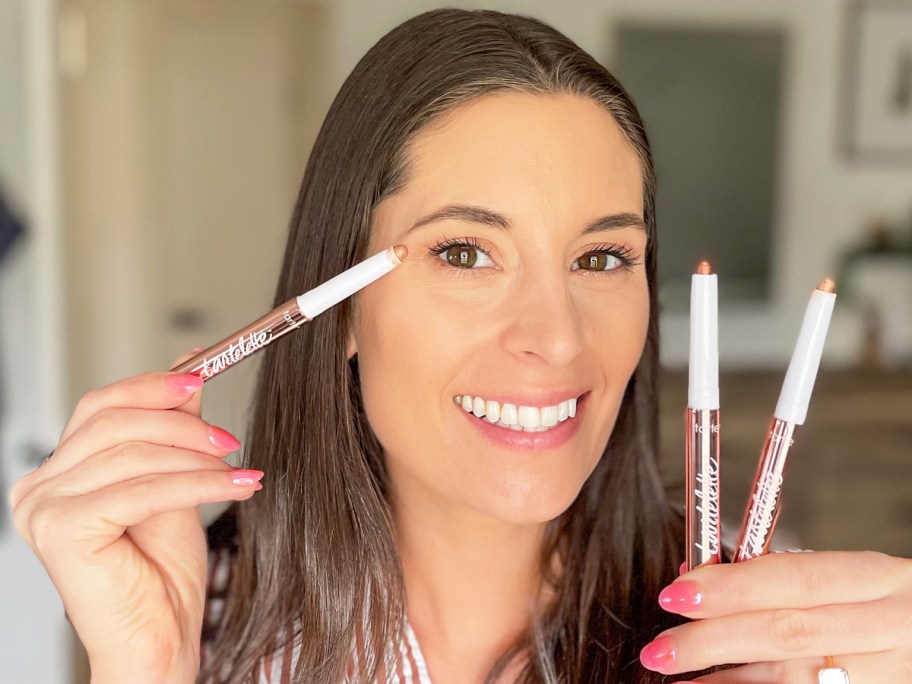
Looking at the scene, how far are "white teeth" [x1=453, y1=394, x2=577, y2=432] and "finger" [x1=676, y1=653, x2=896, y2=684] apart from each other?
224 millimetres

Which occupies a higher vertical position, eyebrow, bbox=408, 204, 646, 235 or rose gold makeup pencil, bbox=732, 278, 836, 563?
eyebrow, bbox=408, 204, 646, 235

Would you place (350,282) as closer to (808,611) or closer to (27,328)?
(808,611)

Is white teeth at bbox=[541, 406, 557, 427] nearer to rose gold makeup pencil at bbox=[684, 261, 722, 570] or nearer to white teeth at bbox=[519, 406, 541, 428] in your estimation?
white teeth at bbox=[519, 406, 541, 428]

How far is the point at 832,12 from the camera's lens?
2689 millimetres

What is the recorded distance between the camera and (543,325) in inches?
27.0

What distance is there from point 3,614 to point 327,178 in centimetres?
126

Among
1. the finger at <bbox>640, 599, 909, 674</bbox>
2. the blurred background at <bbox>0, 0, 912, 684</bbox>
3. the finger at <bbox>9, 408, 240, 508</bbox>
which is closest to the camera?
the finger at <bbox>640, 599, 909, 674</bbox>

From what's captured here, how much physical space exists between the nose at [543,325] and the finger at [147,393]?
0.82ft

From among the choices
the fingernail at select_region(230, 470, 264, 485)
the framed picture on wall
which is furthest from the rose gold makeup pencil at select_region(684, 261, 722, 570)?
the framed picture on wall

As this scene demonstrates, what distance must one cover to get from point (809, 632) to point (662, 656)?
3.7 inches

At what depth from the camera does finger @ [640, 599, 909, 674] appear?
0.54 metres

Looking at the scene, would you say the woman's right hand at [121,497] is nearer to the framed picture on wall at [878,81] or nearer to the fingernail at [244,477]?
the fingernail at [244,477]

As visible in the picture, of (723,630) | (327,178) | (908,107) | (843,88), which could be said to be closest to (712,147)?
(843,88)

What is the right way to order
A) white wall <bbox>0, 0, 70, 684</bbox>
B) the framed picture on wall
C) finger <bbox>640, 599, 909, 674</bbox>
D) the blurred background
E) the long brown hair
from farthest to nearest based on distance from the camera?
the framed picture on wall, the blurred background, white wall <bbox>0, 0, 70, 684</bbox>, the long brown hair, finger <bbox>640, 599, 909, 674</bbox>
